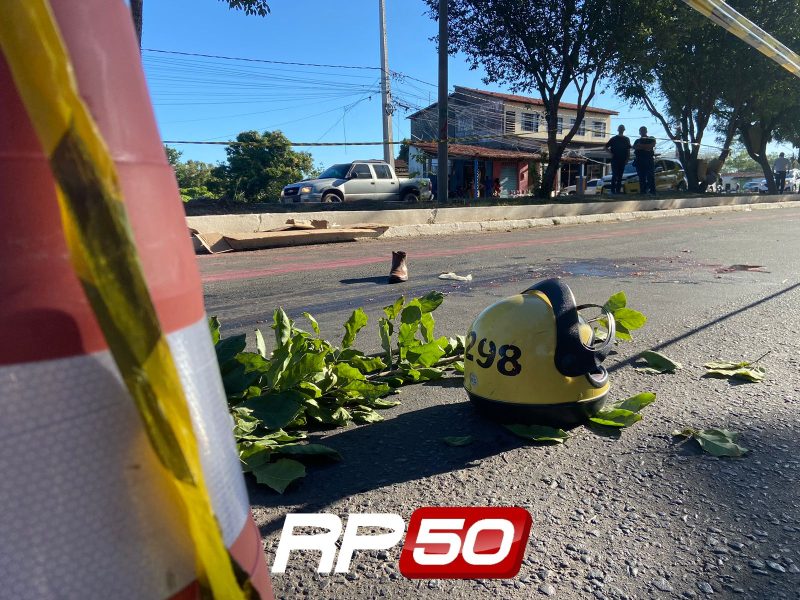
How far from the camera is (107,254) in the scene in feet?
2.22

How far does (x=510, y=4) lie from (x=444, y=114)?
490 cm

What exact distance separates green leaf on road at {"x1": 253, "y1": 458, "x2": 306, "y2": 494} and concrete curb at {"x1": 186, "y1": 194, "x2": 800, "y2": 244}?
6.42 meters

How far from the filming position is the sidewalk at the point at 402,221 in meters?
9.98

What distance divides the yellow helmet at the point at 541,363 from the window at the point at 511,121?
4880cm

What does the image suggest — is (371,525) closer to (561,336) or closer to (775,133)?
(561,336)

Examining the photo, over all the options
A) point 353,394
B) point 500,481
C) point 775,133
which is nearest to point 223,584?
point 500,481

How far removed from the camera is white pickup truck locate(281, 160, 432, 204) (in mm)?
20391

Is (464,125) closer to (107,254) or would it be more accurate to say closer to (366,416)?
(366,416)

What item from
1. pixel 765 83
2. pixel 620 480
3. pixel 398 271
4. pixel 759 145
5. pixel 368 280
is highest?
pixel 765 83

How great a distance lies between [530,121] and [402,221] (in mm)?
42834

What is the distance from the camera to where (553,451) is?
2322mm

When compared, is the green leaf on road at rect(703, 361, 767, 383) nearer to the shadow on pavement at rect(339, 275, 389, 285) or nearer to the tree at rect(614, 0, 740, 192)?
the shadow on pavement at rect(339, 275, 389, 285)

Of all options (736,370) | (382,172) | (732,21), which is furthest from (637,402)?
(382,172)

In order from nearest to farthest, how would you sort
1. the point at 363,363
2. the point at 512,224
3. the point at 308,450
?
the point at 308,450 → the point at 363,363 → the point at 512,224
